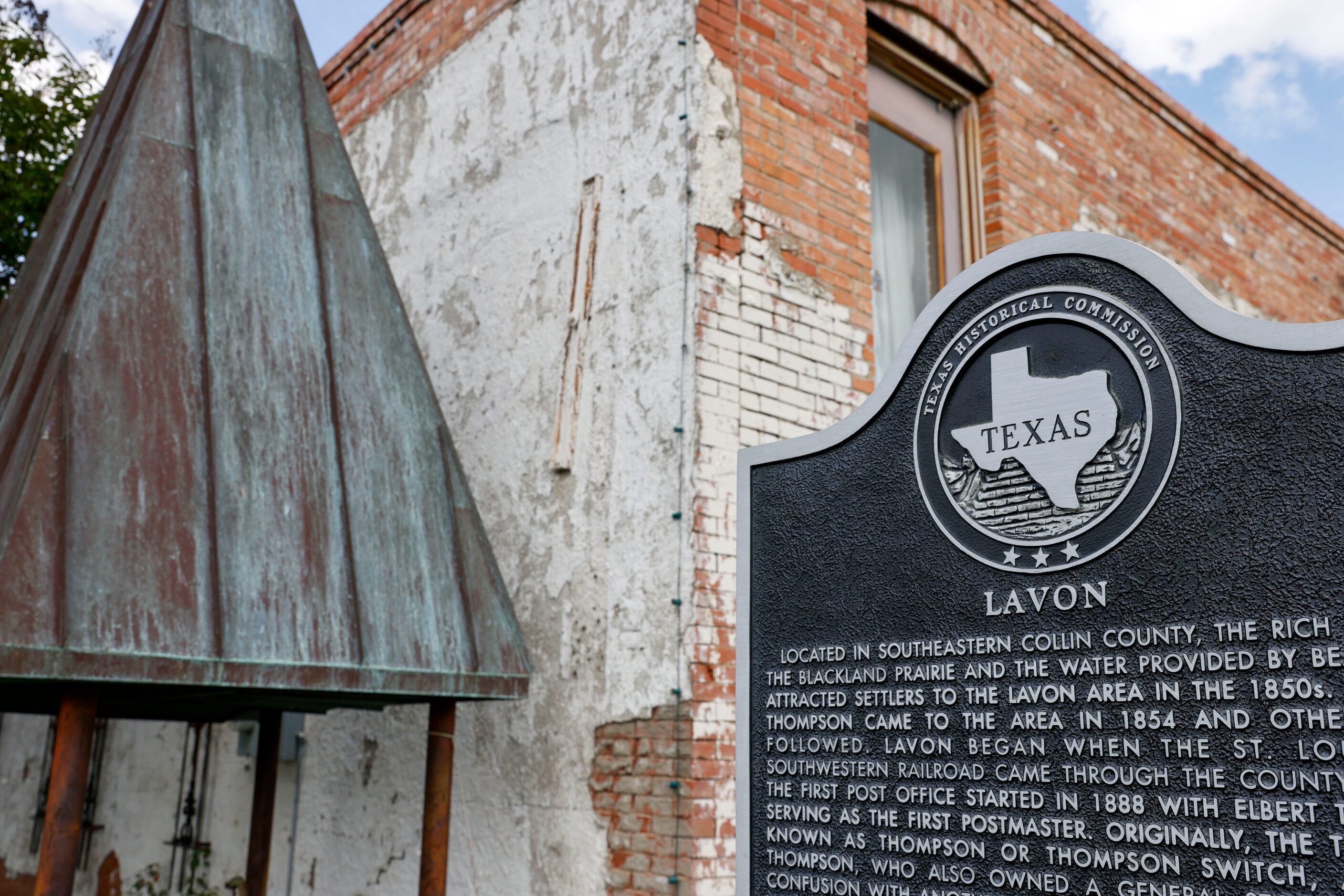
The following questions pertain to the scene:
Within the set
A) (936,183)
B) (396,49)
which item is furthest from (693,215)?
(396,49)

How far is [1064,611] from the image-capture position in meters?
2.10

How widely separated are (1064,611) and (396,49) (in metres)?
6.26

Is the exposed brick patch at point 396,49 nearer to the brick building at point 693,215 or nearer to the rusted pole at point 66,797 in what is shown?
the brick building at point 693,215

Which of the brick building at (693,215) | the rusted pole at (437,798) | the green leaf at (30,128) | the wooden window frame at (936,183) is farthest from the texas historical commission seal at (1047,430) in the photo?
the green leaf at (30,128)

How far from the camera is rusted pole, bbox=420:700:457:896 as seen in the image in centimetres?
414

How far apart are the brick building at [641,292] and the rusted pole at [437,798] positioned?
652 millimetres

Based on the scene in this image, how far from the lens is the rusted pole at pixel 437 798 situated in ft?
13.6

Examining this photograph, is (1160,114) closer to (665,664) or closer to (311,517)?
(665,664)

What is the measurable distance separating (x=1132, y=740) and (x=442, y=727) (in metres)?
2.88

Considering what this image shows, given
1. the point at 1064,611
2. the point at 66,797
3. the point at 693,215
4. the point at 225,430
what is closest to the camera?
the point at 1064,611

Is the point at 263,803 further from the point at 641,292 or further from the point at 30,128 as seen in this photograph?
the point at 30,128

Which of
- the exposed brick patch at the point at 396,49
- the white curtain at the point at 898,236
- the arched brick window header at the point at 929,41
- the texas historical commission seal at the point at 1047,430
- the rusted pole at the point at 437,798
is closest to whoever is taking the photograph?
the texas historical commission seal at the point at 1047,430

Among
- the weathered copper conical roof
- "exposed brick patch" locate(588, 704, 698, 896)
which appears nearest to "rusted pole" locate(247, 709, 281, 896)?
the weathered copper conical roof

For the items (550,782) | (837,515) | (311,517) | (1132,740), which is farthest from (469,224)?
(1132,740)
